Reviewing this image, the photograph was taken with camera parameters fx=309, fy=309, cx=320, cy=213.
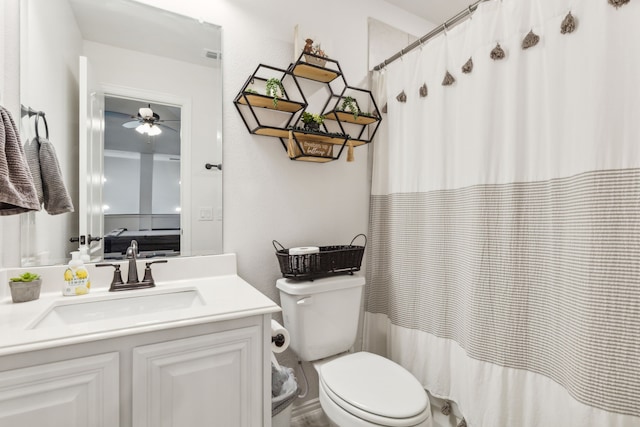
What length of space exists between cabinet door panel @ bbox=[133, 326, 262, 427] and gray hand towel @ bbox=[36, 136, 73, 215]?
0.72m

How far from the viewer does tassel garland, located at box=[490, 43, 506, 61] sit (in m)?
1.22

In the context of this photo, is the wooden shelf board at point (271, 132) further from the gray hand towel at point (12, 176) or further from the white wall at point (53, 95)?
the gray hand towel at point (12, 176)

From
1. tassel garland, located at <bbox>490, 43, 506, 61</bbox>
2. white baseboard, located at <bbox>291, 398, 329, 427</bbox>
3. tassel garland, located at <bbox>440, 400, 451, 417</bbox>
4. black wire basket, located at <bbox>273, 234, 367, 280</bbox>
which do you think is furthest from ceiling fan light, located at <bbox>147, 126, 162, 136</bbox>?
tassel garland, located at <bbox>440, 400, 451, 417</bbox>

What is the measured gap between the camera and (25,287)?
1.05m

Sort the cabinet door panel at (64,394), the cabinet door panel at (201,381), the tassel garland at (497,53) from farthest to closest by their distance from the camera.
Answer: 1. the tassel garland at (497,53)
2. the cabinet door panel at (201,381)
3. the cabinet door panel at (64,394)

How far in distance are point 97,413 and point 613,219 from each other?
1.56 m

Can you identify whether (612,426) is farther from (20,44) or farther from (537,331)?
(20,44)

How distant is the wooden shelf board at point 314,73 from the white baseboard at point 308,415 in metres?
1.80

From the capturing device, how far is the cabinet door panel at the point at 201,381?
0.87m

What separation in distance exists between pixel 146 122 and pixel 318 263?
1.01m

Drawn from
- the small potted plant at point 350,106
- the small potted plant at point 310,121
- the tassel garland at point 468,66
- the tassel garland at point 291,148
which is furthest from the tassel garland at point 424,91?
the tassel garland at point 291,148

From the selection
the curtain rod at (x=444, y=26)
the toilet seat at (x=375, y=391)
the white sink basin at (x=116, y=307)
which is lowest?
the toilet seat at (x=375, y=391)

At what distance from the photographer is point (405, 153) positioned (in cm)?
169

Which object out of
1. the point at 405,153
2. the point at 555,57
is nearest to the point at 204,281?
the point at 405,153
